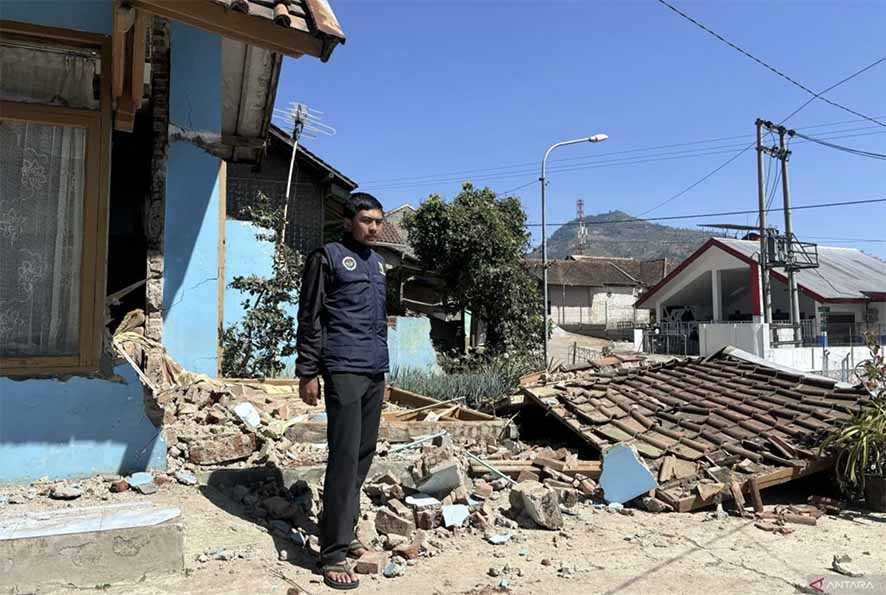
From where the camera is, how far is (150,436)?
4.16 metres

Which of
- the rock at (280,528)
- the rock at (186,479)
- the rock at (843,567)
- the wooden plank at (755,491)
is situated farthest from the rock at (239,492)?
the wooden plank at (755,491)

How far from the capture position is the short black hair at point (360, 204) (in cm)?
362

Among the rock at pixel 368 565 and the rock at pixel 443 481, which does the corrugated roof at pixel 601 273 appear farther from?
the rock at pixel 368 565

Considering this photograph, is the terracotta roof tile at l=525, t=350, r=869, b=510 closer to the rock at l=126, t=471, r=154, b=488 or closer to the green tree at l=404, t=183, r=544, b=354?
the rock at l=126, t=471, r=154, b=488

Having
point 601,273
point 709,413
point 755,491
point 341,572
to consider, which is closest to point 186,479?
point 341,572

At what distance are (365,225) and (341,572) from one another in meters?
1.88

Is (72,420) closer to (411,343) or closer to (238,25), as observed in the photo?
(238,25)

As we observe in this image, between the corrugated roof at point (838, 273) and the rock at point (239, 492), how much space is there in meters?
29.1

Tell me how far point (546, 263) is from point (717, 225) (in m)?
16.6

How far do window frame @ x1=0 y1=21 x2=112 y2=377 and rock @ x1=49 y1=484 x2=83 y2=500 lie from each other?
2.39 ft

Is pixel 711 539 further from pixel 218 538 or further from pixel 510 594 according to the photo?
pixel 218 538

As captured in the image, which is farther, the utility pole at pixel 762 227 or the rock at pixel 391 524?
the utility pole at pixel 762 227

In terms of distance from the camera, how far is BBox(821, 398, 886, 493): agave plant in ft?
17.6

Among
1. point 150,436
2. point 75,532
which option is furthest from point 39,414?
point 75,532
